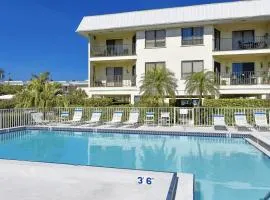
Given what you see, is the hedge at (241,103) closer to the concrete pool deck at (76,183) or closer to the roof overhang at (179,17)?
the roof overhang at (179,17)

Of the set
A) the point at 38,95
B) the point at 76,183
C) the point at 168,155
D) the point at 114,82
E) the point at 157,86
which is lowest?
the point at 168,155

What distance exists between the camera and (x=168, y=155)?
12617mm

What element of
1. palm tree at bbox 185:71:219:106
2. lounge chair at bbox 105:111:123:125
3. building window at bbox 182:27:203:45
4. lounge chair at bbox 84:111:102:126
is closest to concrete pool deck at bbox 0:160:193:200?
lounge chair at bbox 105:111:123:125

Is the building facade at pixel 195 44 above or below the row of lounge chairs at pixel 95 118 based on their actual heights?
above

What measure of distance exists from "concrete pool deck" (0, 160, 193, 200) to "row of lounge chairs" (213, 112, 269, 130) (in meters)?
11.4

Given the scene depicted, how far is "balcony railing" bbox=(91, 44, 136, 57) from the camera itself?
96.2 feet

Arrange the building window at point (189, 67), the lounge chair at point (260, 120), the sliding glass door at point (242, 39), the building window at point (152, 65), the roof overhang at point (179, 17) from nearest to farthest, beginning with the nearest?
the lounge chair at point (260, 120), the roof overhang at point (179, 17), the building window at point (189, 67), the sliding glass door at point (242, 39), the building window at point (152, 65)

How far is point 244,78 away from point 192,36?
5572mm

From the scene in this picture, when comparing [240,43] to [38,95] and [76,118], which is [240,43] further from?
[38,95]

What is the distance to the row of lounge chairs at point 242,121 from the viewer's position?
58.2 ft

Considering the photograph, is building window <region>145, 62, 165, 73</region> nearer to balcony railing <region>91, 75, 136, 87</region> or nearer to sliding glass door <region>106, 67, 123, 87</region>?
balcony railing <region>91, 75, 136, 87</region>

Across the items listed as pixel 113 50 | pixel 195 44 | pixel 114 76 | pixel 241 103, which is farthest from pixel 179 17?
pixel 241 103

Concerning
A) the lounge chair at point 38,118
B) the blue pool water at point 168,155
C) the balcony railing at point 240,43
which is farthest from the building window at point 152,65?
the blue pool water at point 168,155

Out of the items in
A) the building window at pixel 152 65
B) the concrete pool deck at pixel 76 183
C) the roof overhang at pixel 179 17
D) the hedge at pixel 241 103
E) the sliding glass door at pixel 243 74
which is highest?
the roof overhang at pixel 179 17
